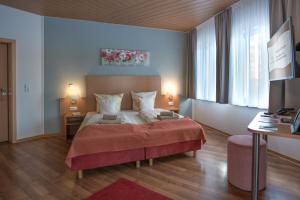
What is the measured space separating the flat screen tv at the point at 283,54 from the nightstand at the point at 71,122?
3715 mm

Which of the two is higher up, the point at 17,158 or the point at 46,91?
the point at 46,91

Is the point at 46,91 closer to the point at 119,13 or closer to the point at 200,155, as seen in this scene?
the point at 119,13

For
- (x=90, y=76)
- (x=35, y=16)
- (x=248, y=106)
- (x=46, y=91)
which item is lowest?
(x=248, y=106)

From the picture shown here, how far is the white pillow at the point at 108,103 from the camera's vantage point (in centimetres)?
458

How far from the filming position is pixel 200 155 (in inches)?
136

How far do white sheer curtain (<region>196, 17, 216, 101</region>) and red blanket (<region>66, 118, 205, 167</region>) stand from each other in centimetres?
198

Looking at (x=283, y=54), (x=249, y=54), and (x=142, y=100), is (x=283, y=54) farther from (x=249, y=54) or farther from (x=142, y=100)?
(x=142, y=100)

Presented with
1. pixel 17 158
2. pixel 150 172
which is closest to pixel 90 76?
pixel 17 158

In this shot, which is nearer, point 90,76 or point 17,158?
point 17,158

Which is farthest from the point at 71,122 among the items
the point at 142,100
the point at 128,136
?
the point at 128,136

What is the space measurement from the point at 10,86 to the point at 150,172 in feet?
10.8

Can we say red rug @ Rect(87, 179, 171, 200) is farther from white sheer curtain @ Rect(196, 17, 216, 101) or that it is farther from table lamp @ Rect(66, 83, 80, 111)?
white sheer curtain @ Rect(196, 17, 216, 101)

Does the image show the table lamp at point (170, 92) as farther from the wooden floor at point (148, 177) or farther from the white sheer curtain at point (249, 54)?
the wooden floor at point (148, 177)

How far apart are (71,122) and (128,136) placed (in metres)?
2.28
